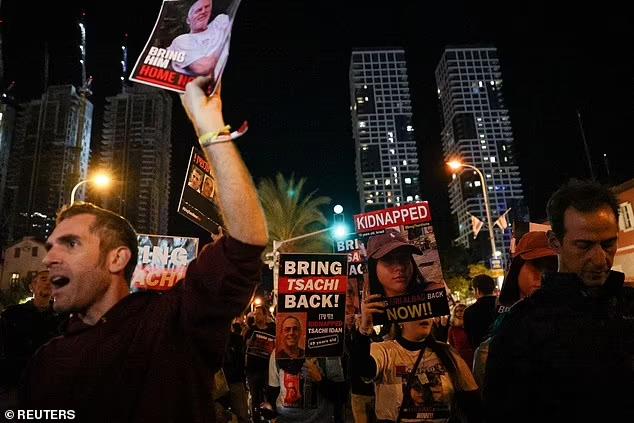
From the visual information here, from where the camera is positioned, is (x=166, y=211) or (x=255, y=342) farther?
(x=166, y=211)

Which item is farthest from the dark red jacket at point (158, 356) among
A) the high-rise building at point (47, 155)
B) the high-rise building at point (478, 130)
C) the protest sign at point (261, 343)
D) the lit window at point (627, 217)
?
the high-rise building at point (478, 130)

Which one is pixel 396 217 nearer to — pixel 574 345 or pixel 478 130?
pixel 574 345

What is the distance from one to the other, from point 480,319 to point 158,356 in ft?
17.4

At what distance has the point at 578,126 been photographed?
29.3 meters

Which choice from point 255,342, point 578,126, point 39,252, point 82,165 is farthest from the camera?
point 82,165

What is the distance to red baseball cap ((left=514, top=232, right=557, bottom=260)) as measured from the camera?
439cm

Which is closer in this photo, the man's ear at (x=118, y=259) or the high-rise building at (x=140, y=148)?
the man's ear at (x=118, y=259)

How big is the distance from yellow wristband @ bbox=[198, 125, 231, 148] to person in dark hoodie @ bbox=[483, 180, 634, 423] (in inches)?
71.7

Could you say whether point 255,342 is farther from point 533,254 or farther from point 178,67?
point 178,67

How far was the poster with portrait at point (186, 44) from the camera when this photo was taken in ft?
8.09

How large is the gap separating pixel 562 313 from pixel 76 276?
8.24 feet

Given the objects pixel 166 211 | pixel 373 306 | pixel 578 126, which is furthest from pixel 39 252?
pixel 373 306

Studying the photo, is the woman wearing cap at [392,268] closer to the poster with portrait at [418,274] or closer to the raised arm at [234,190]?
the poster with portrait at [418,274]

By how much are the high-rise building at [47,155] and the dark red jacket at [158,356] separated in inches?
4671
